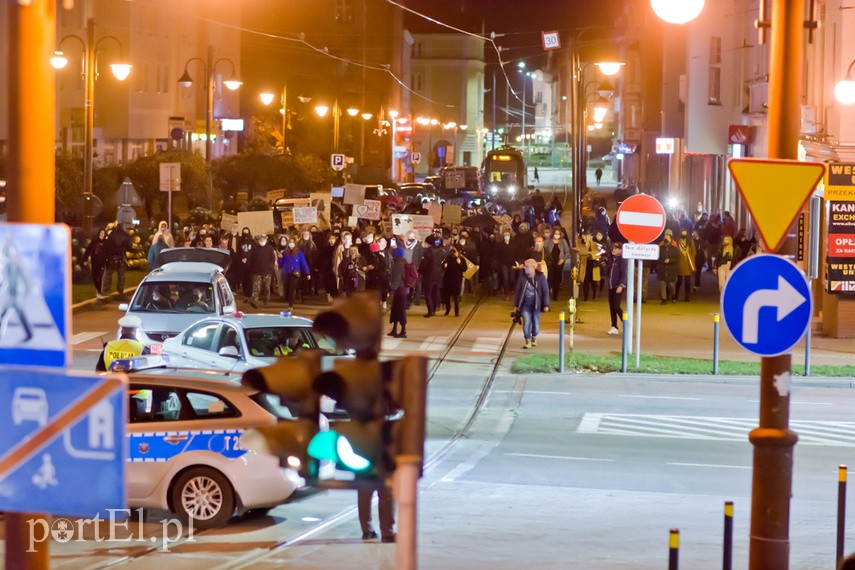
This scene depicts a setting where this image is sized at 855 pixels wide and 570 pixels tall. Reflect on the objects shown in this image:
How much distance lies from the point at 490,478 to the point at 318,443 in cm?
886

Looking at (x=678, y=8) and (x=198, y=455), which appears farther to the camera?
(x=198, y=455)

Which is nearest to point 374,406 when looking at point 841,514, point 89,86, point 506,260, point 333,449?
point 333,449

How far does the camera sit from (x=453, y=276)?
99.3 feet

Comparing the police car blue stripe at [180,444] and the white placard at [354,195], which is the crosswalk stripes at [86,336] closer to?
the police car blue stripe at [180,444]

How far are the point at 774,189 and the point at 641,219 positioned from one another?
Answer: 13995 mm

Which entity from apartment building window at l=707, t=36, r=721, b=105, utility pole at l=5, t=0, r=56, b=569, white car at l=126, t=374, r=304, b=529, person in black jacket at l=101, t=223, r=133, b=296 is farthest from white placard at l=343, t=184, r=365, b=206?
utility pole at l=5, t=0, r=56, b=569

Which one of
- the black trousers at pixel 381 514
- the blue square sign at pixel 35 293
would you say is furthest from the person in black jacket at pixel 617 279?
the blue square sign at pixel 35 293

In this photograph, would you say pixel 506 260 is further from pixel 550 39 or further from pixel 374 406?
pixel 374 406

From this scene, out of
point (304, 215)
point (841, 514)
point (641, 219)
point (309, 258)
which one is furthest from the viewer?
point (304, 215)

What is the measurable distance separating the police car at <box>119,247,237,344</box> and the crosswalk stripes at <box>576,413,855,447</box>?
20.2 ft

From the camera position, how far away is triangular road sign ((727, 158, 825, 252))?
779cm

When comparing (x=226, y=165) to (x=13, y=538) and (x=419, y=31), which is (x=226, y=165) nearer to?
(x=13, y=538)

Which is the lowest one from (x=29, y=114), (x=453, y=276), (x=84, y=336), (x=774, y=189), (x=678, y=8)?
(x=84, y=336)

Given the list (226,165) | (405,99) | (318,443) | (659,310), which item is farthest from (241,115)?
(318,443)
